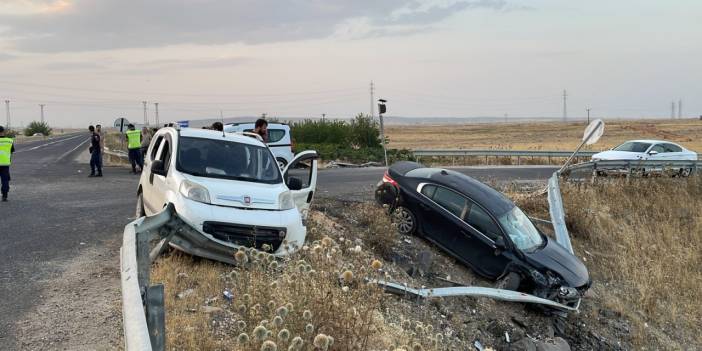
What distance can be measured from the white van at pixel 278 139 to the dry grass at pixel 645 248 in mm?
8701

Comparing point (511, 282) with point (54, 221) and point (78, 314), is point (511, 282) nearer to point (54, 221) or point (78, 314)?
point (78, 314)

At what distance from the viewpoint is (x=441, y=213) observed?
11.0 m

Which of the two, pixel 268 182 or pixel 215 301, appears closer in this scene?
pixel 215 301

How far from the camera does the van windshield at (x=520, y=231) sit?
34.1 ft

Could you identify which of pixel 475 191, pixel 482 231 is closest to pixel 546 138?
Result: pixel 475 191

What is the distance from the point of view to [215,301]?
5934 mm

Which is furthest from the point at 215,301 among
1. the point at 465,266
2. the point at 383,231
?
the point at 465,266

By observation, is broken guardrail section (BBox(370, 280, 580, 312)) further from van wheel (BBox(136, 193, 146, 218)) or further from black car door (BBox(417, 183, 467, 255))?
van wheel (BBox(136, 193, 146, 218))

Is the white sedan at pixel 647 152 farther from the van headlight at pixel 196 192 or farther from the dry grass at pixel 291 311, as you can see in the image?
the dry grass at pixel 291 311

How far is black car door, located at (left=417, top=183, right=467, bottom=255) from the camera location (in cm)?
1087

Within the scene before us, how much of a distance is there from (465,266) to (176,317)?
22.6 ft

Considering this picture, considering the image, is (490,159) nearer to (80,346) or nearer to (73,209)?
(73,209)

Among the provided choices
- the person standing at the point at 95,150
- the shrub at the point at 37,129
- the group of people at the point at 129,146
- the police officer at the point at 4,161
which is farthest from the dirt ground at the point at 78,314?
the shrub at the point at 37,129

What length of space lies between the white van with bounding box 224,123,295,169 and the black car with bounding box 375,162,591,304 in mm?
8789
